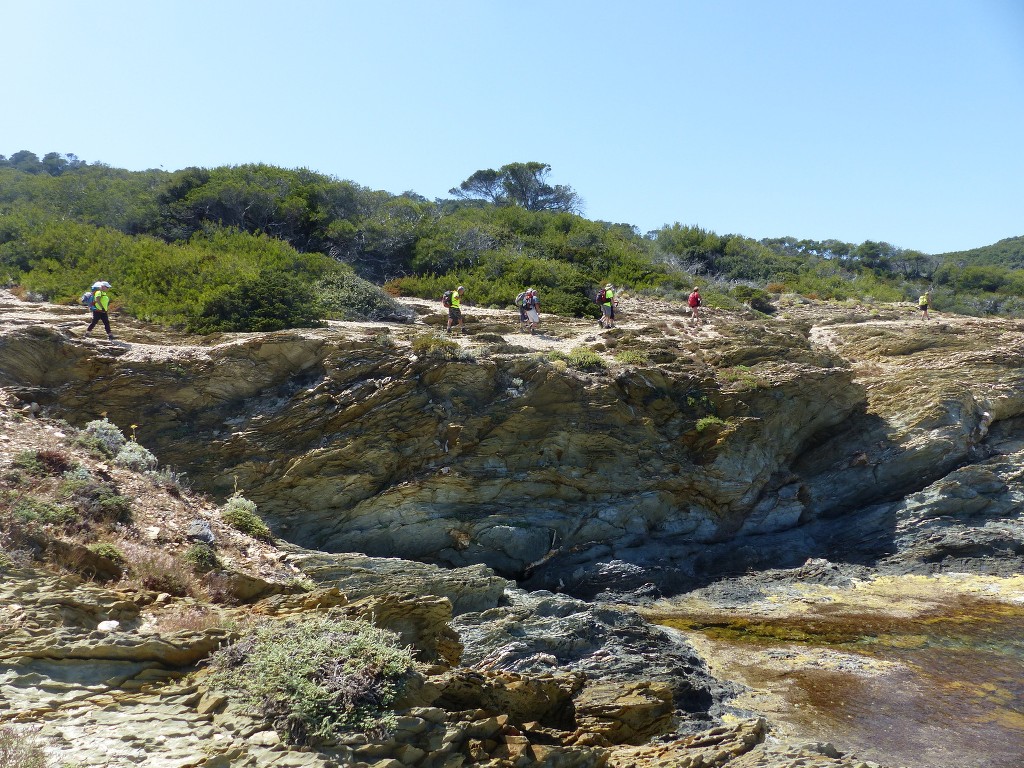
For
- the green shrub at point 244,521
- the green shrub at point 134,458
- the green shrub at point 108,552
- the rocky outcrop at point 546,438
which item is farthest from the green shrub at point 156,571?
the rocky outcrop at point 546,438

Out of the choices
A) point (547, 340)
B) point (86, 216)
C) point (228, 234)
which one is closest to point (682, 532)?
point (547, 340)

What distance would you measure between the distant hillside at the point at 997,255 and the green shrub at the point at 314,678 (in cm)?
5697

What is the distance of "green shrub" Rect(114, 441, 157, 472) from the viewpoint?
38.7 feet

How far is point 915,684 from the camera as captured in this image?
11305mm

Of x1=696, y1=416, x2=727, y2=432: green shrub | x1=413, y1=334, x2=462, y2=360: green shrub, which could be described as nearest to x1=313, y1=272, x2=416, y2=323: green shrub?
x1=413, y1=334, x2=462, y2=360: green shrub

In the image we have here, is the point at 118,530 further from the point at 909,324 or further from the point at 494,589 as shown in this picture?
the point at 909,324

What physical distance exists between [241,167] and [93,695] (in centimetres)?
2938

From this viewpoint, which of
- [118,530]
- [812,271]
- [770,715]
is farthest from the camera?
[812,271]

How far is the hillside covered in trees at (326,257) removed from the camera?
772 inches

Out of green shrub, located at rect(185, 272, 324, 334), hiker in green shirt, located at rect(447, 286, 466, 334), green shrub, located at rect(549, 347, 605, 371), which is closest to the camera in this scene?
green shrub, located at rect(185, 272, 324, 334)

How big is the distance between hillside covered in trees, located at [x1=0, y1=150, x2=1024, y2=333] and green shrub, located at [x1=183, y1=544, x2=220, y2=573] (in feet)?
31.5

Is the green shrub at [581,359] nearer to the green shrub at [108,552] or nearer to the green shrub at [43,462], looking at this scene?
the green shrub at [43,462]

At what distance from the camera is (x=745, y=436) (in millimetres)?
18719

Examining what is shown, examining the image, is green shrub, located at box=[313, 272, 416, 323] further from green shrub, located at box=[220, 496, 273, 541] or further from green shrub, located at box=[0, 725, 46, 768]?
green shrub, located at box=[0, 725, 46, 768]
